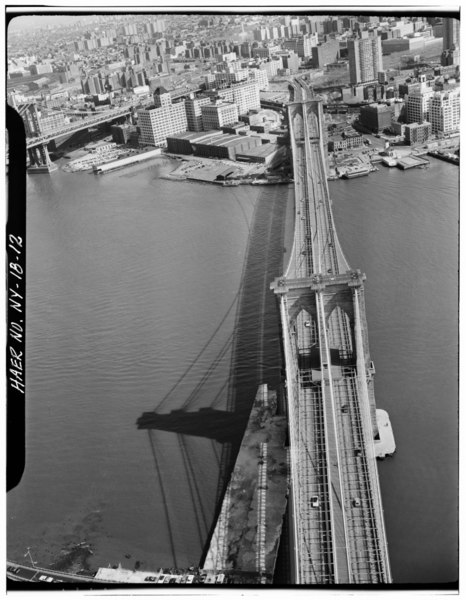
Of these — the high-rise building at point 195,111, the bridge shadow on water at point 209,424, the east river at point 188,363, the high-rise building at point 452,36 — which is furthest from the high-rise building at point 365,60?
the bridge shadow on water at point 209,424

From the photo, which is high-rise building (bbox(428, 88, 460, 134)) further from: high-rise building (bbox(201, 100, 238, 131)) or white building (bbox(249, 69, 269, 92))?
white building (bbox(249, 69, 269, 92))

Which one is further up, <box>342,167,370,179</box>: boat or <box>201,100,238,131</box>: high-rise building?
<box>201,100,238,131</box>: high-rise building

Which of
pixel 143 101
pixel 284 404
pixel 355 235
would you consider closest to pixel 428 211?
pixel 355 235

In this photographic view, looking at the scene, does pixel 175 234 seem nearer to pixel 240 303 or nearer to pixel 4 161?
pixel 240 303

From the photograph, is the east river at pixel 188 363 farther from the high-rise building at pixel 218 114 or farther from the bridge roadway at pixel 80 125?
the high-rise building at pixel 218 114

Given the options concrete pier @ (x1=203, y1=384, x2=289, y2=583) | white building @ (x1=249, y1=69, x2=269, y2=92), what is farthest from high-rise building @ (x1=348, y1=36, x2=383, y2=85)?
concrete pier @ (x1=203, y1=384, x2=289, y2=583)

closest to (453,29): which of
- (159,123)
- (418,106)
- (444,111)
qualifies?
(444,111)
